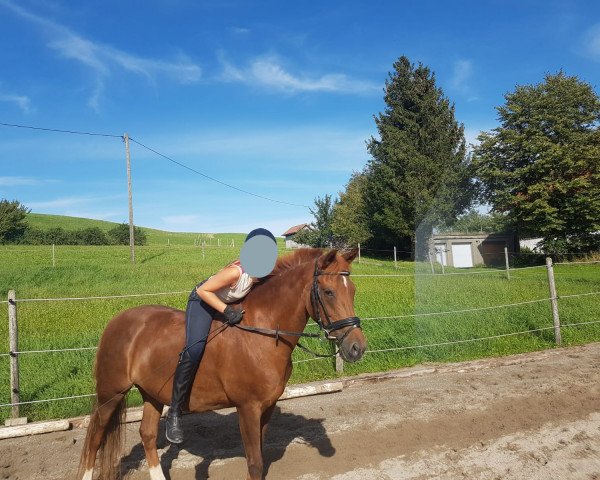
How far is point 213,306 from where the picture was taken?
11.1 ft

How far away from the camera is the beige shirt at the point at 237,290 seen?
3.48 m

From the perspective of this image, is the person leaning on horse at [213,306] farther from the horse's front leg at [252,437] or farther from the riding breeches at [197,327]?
the horse's front leg at [252,437]

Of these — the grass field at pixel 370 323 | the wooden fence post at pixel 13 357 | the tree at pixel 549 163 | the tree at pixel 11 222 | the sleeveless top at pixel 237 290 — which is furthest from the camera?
the tree at pixel 11 222

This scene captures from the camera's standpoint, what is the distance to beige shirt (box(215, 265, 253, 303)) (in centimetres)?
348

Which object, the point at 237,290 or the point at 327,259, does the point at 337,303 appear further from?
the point at 237,290

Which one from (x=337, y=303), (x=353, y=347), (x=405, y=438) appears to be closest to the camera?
(x=353, y=347)

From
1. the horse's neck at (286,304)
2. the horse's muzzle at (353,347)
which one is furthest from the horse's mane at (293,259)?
the horse's muzzle at (353,347)

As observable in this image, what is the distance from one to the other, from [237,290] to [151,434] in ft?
5.45

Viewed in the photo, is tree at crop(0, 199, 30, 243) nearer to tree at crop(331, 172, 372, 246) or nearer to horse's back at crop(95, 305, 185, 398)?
tree at crop(331, 172, 372, 246)

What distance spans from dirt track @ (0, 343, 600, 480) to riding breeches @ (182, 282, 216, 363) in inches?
55.7

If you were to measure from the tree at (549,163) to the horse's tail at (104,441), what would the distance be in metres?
31.0

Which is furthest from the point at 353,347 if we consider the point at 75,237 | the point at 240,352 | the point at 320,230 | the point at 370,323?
the point at 75,237

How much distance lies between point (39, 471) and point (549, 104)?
37188 millimetres

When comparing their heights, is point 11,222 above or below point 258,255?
above
